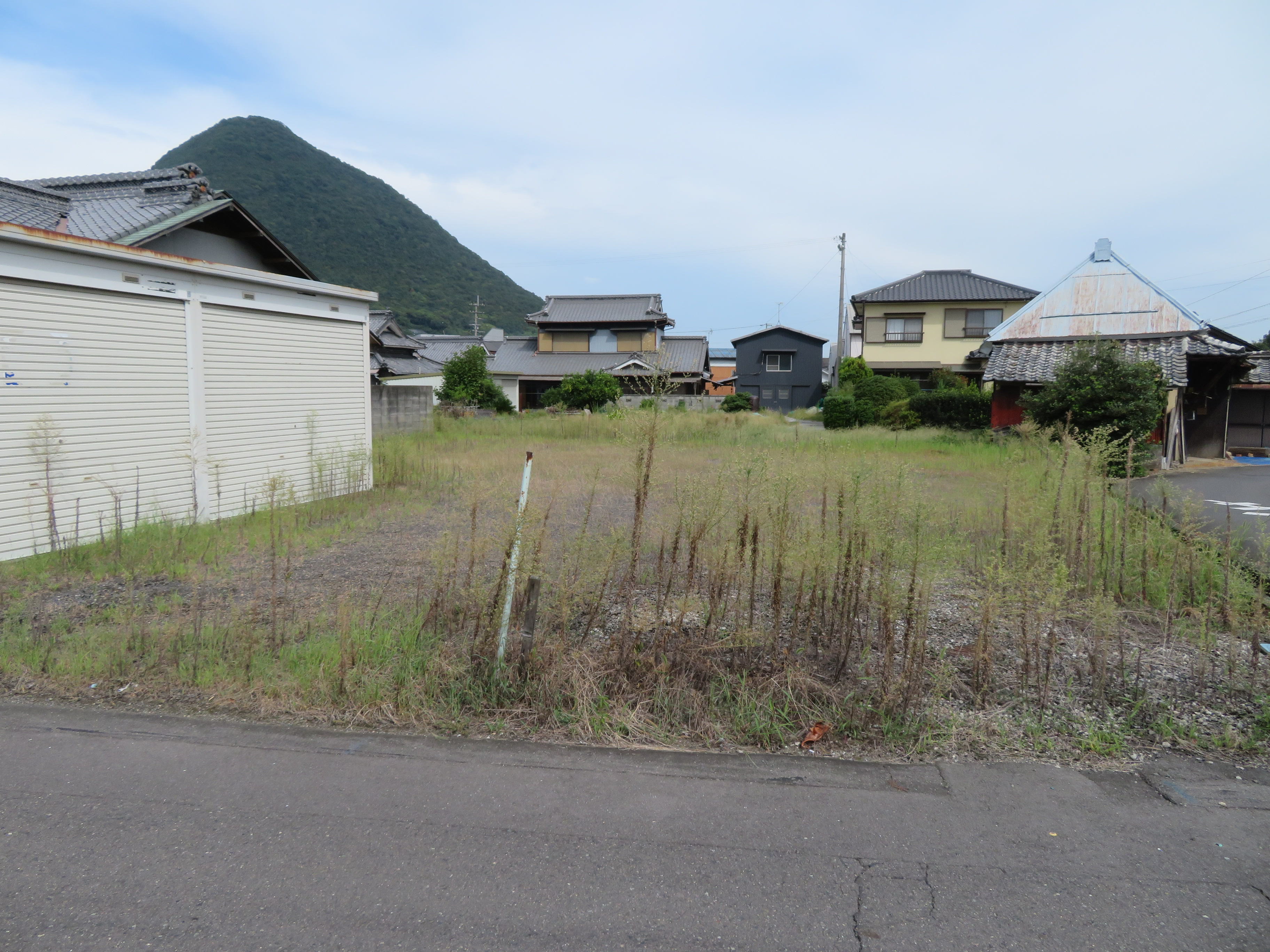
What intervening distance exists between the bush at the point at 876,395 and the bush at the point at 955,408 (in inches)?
68.7

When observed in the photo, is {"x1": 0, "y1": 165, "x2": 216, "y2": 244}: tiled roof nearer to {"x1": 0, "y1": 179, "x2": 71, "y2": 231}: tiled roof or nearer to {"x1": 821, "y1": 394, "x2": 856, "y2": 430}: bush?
{"x1": 0, "y1": 179, "x2": 71, "y2": 231}: tiled roof

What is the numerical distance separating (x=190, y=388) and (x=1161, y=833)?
831cm

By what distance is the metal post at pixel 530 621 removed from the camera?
11.6 ft

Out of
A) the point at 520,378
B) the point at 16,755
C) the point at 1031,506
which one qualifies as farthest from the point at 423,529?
the point at 520,378

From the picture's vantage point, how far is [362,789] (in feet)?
9.31

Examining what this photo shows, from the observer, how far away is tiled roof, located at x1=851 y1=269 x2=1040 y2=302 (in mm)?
31828

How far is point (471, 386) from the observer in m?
28.0

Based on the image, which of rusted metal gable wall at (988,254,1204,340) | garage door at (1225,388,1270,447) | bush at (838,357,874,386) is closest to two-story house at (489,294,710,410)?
bush at (838,357,874,386)

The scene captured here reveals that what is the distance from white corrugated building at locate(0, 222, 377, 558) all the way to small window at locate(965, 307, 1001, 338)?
2887 centimetres

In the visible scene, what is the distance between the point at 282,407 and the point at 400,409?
8.07 metres

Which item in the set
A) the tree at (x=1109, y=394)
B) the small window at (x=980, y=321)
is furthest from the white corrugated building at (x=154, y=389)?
the small window at (x=980, y=321)

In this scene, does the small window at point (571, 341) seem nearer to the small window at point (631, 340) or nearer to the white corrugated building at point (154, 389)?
the small window at point (631, 340)

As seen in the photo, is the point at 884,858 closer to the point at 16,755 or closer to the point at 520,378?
the point at 16,755

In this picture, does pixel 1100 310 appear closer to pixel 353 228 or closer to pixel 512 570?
pixel 512 570
